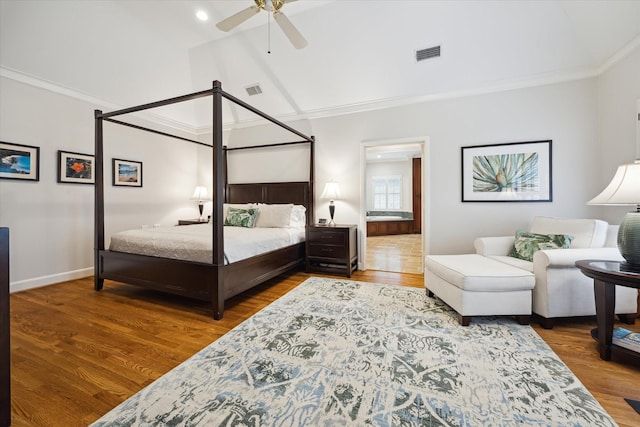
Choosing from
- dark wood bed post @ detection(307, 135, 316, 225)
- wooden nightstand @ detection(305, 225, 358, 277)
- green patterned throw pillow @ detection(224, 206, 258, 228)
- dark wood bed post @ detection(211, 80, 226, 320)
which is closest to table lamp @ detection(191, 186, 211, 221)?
green patterned throw pillow @ detection(224, 206, 258, 228)

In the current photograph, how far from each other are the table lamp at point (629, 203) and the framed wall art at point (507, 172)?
5.40 feet

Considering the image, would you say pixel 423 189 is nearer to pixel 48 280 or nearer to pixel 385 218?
pixel 385 218

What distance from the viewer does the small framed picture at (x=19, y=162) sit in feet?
10.5

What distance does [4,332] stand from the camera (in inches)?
49.9

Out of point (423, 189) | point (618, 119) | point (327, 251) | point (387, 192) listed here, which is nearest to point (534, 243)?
point (423, 189)

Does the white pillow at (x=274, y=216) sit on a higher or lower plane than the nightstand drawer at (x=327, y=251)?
higher

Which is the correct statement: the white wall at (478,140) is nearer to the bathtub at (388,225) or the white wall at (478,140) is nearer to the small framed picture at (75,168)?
the small framed picture at (75,168)

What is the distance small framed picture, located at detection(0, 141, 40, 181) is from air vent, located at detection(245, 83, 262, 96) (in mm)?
3085

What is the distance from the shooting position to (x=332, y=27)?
3.56 m

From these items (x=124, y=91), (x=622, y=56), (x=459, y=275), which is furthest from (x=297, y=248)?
(x=622, y=56)

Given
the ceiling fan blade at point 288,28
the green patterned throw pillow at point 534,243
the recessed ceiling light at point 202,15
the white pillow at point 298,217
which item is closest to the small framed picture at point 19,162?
the recessed ceiling light at point 202,15

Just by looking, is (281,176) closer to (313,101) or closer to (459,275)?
(313,101)

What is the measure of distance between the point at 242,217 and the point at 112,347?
2.52m

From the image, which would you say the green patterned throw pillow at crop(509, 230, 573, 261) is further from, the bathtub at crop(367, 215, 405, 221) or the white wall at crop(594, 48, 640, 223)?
the bathtub at crop(367, 215, 405, 221)
